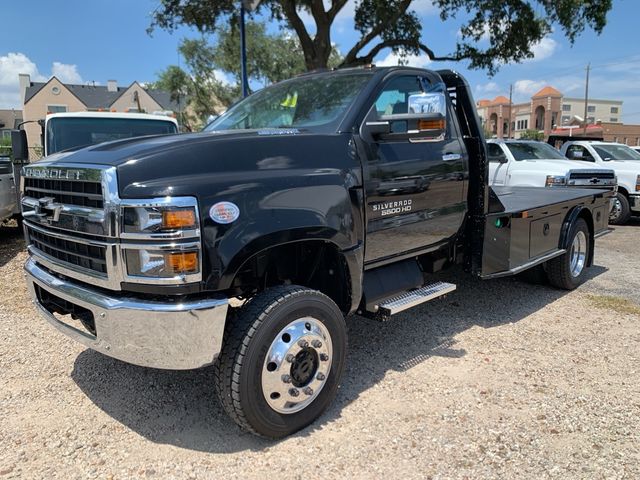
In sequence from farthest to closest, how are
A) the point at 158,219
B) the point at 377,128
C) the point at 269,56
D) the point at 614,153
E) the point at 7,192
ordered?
the point at 269,56, the point at 614,153, the point at 7,192, the point at 377,128, the point at 158,219

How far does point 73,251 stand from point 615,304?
5131mm

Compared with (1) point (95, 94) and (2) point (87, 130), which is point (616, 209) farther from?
(1) point (95, 94)

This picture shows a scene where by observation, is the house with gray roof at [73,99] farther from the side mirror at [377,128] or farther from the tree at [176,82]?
the side mirror at [377,128]

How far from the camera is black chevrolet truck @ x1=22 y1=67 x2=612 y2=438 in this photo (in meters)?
2.54

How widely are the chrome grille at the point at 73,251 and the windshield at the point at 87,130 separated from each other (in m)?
4.19

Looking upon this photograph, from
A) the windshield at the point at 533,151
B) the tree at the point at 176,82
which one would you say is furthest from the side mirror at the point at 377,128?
the tree at the point at 176,82

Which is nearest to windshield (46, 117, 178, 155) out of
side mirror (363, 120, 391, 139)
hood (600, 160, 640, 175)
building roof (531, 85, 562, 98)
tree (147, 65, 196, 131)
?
side mirror (363, 120, 391, 139)

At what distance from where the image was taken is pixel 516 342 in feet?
14.4

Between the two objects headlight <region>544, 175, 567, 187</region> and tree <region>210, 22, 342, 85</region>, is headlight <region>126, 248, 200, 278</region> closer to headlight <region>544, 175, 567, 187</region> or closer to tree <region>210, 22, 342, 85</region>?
headlight <region>544, 175, 567, 187</region>

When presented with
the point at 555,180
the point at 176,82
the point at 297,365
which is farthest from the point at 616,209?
the point at 176,82

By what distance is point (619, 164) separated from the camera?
39.7ft

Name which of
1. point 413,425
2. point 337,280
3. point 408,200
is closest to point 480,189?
point 408,200

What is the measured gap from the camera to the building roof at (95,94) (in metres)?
58.2

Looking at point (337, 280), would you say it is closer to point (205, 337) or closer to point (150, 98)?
point (205, 337)
